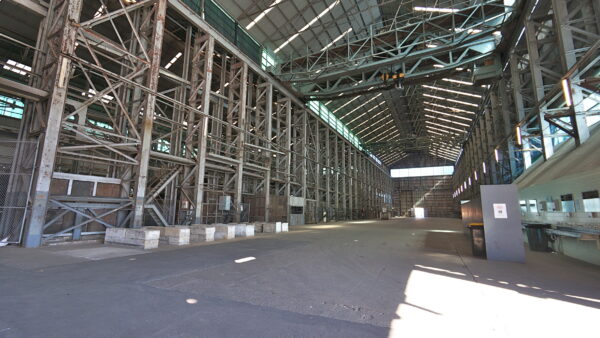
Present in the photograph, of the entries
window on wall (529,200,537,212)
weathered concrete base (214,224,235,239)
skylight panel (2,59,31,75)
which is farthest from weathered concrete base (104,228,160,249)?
window on wall (529,200,537,212)

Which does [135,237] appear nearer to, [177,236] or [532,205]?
[177,236]

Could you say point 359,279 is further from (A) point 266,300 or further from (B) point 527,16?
(B) point 527,16

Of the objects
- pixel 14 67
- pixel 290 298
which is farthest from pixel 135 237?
pixel 290 298

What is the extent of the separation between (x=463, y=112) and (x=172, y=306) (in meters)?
37.7

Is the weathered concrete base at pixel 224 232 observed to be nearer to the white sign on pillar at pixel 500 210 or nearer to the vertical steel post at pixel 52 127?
the vertical steel post at pixel 52 127

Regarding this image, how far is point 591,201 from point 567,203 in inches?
55.2

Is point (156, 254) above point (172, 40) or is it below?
below

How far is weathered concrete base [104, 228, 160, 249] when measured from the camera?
8.55 meters

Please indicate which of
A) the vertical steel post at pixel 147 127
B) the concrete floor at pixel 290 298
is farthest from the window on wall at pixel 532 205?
the vertical steel post at pixel 147 127

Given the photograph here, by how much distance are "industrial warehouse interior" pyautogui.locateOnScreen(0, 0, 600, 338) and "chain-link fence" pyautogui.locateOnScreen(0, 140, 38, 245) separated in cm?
7

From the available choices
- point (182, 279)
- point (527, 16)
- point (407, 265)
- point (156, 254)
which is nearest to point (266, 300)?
point (182, 279)

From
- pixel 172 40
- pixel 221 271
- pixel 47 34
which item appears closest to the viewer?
pixel 221 271

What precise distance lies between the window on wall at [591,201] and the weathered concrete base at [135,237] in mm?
12087

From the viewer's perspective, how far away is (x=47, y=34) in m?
10.5
